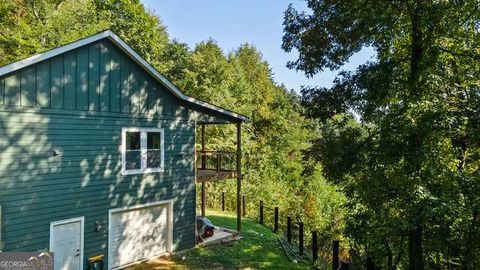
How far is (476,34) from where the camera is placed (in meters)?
9.91

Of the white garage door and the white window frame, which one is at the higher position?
the white window frame

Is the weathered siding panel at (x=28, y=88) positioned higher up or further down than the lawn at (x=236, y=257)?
higher up

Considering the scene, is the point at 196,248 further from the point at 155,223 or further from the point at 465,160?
the point at 465,160

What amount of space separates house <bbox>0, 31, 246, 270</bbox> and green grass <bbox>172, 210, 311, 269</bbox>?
1039 mm

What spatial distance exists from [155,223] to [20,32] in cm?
2048

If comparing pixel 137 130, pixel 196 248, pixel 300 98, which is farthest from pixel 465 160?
pixel 137 130

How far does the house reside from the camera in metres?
9.30

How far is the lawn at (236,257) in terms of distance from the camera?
12.1m

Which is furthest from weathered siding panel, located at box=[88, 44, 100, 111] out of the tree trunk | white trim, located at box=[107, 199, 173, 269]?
the tree trunk

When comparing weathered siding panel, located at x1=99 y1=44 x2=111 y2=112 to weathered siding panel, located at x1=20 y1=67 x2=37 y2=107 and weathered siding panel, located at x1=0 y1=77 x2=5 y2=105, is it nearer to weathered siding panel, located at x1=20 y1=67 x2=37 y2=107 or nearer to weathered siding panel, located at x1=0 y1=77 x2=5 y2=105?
weathered siding panel, located at x1=20 y1=67 x2=37 y2=107

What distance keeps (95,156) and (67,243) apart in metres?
2.66

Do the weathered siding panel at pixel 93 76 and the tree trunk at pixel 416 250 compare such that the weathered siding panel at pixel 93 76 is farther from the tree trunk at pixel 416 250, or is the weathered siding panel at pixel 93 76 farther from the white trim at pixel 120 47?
the tree trunk at pixel 416 250

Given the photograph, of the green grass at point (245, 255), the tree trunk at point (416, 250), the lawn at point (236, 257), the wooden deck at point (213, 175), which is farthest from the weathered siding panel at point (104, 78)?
the tree trunk at point (416, 250)

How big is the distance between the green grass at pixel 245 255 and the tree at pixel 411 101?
3.79m
